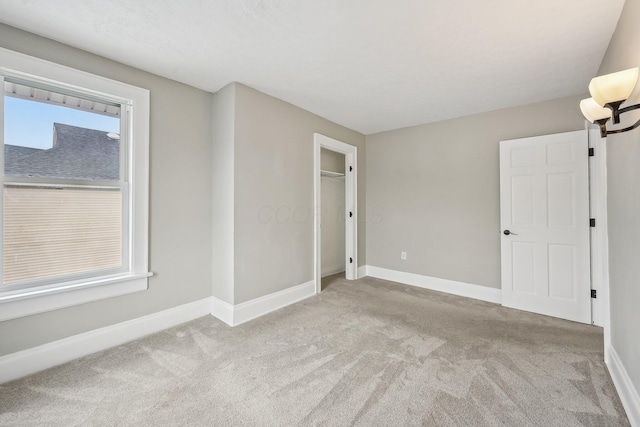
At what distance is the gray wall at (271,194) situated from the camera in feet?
8.99

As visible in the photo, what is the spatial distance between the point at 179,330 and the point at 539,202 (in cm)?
412

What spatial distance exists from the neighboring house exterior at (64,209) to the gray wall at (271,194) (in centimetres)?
109

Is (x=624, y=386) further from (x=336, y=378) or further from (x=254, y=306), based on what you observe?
(x=254, y=306)

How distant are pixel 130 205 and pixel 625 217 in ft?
12.3

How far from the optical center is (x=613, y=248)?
1896 mm

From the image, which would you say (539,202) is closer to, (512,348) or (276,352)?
(512,348)

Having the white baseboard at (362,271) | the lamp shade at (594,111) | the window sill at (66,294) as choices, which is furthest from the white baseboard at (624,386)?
the window sill at (66,294)

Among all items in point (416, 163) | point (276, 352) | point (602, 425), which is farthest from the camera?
point (416, 163)

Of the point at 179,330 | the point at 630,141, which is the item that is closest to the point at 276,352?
the point at 179,330

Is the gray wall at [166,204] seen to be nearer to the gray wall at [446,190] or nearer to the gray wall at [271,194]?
the gray wall at [271,194]

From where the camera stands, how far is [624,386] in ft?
5.22

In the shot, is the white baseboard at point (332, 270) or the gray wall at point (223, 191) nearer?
the gray wall at point (223, 191)

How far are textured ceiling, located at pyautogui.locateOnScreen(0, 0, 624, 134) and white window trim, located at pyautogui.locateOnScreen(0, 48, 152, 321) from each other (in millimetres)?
238

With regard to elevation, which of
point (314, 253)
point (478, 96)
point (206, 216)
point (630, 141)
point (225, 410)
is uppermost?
point (478, 96)
